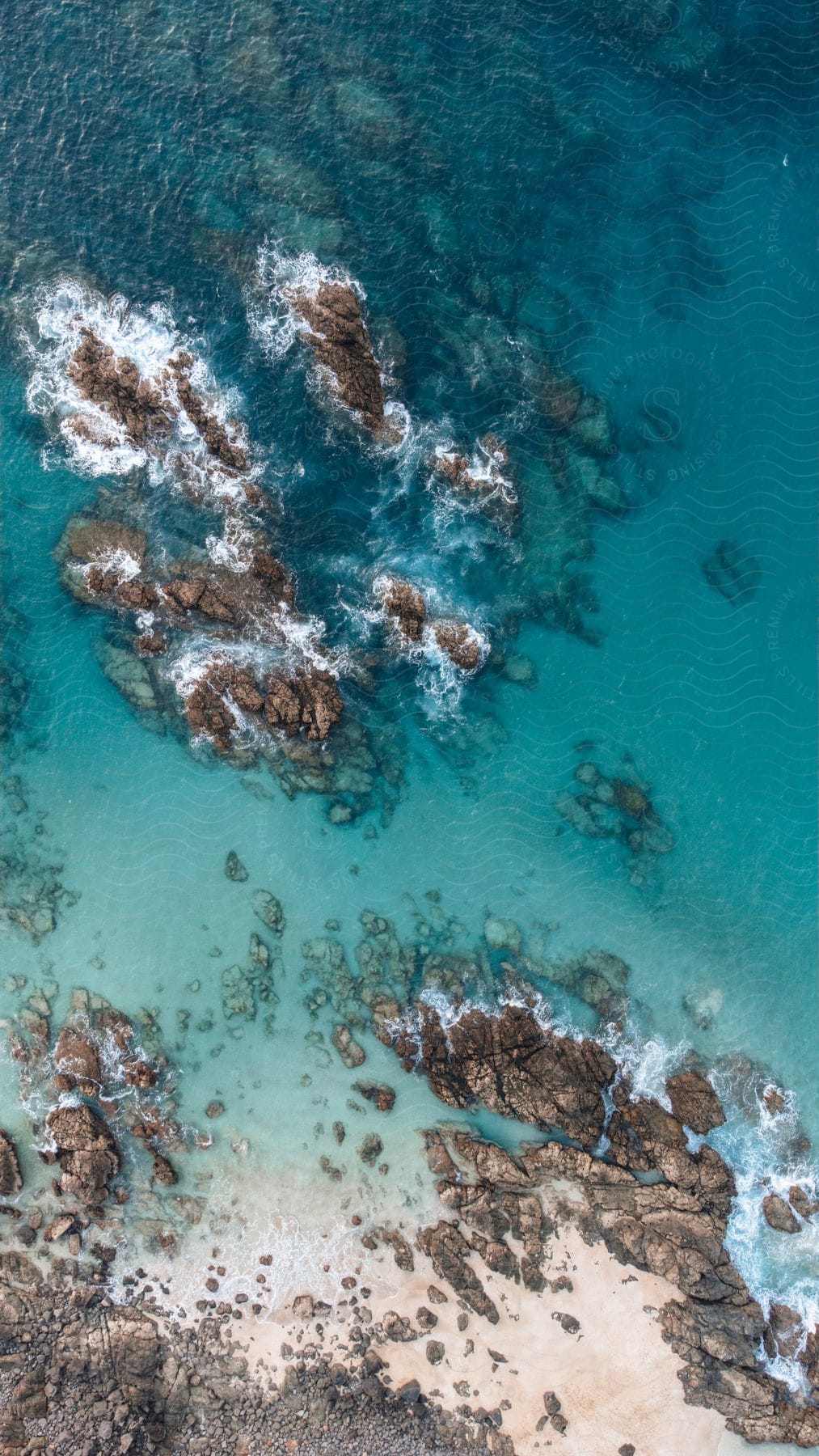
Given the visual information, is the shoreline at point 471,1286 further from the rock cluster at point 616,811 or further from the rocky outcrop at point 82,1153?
the rock cluster at point 616,811

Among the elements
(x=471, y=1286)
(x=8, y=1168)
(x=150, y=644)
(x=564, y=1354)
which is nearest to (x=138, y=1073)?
(x=8, y=1168)

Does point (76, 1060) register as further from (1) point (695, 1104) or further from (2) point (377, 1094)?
(1) point (695, 1104)

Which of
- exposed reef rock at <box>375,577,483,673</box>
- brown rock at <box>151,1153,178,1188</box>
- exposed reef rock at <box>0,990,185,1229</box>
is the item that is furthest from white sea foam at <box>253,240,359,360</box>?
brown rock at <box>151,1153,178,1188</box>

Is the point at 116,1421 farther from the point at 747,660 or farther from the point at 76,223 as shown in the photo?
the point at 76,223

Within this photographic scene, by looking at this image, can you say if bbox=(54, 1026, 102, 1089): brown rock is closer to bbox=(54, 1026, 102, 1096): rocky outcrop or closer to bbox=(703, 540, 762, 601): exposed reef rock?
bbox=(54, 1026, 102, 1096): rocky outcrop

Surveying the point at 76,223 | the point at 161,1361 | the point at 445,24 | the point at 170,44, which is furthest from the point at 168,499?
the point at 161,1361

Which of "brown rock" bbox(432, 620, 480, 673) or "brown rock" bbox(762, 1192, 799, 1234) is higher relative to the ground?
"brown rock" bbox(432, 620, 480, 673)
